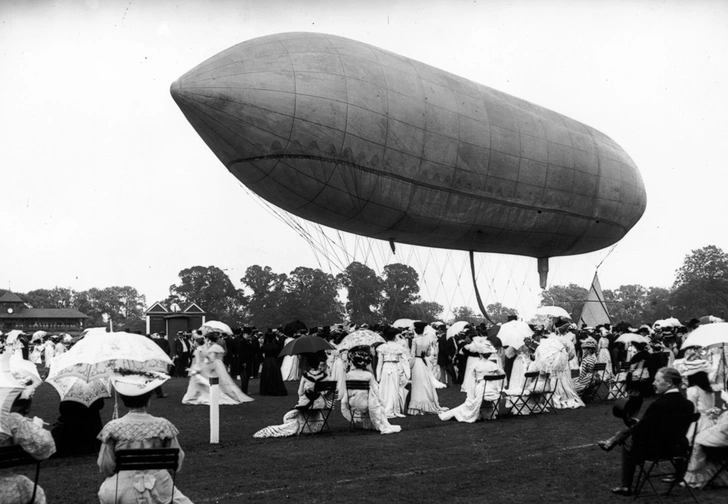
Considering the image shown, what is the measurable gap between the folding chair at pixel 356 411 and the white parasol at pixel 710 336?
18.7ft

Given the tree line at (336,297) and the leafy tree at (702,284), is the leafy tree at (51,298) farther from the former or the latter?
the leafy tree at (702,284)

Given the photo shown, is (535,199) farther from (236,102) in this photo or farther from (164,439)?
(164,439)

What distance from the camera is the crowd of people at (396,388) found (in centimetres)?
565

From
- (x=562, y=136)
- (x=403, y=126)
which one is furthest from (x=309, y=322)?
(x=403, y=126)

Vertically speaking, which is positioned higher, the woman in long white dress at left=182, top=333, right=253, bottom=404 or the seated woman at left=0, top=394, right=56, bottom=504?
the seated woman at left=0, top=394, right=56, bottom=504

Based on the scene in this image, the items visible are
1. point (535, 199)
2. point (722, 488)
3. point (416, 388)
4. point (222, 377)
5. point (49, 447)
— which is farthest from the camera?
point (535, 199)

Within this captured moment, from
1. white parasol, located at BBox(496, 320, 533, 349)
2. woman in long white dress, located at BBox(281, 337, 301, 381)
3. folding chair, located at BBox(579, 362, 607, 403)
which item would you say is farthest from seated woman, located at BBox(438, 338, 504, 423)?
woman in long white dress, located at BBox(281, 337, 301, 381)

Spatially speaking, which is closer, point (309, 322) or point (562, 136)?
point (562, 136)

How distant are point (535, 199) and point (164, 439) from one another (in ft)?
63.6

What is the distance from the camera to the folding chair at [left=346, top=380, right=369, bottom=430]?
12.6 meters

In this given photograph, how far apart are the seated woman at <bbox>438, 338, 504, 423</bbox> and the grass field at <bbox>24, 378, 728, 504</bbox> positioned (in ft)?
1.11

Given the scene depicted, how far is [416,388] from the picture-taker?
15844 millimetres

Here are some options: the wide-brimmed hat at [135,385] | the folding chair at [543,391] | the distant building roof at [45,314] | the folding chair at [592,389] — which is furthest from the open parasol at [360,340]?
the distant building roof at [45,314]

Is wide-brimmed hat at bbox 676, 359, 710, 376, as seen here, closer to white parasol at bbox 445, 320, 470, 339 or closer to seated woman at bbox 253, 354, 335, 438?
seated woman at bbox 253, 354, 335, 438
